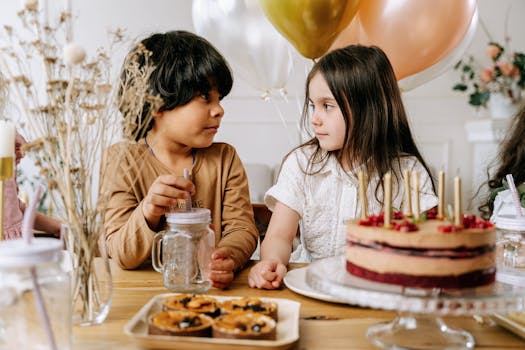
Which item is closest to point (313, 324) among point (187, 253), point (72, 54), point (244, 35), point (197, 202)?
point (187, 253)

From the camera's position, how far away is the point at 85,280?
0.91 meters

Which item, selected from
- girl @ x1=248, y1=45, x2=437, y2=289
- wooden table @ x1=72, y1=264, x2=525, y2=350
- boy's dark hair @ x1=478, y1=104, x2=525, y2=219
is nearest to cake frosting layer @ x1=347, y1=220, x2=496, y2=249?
wooden table @ x1=72, y1=264, x2=525, y2=350

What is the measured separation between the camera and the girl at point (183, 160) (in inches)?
49.5

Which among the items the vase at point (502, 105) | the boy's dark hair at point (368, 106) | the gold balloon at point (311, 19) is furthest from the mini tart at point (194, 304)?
the vase at point (502, 105)

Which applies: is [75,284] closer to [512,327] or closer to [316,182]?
[512,327]

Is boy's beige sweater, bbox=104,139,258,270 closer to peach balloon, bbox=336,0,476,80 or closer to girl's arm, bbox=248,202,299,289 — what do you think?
girl's arm, bbox=248,202,299,289

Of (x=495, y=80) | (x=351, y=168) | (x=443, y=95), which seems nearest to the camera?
(x=351, y=168)

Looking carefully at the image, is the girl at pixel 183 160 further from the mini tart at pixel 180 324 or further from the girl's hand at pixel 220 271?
the mini tart at pixel 180 324

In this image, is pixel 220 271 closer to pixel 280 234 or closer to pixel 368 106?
pixel 280 234

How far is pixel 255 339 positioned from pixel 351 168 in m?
0.92

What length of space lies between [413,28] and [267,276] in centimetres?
127

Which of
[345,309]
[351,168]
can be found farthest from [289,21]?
[345,309]

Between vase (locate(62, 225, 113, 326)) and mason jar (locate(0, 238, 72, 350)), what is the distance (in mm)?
112

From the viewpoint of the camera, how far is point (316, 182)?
64.7 inches
